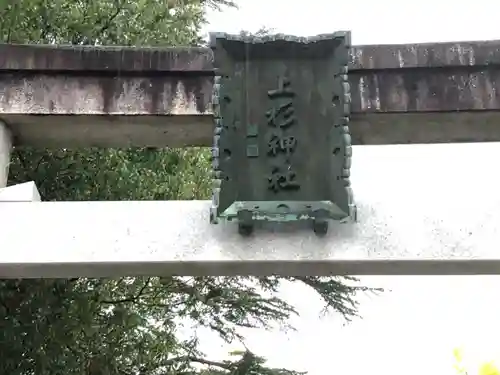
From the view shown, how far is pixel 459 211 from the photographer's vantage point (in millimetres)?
2924

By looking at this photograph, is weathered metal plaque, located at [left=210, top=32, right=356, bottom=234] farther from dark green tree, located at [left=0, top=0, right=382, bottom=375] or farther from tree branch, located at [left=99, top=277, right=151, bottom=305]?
tree branch, located at [left=99, top=277, right=151, bottom=305]

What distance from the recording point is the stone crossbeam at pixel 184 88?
311 centimetres

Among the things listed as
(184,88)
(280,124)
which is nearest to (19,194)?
(184,88)

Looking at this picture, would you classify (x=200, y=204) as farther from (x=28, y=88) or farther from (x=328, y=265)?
(x=28, y=88)

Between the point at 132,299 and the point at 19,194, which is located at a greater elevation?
the point at 19,194

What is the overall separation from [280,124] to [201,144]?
0.57 metres

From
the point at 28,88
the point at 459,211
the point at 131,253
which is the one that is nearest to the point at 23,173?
the point at 28,88

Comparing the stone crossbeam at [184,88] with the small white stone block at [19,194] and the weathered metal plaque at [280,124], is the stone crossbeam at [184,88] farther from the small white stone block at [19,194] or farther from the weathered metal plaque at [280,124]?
the small white stone block at [19,194]

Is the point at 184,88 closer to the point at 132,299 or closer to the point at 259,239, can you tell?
the point at 259,239

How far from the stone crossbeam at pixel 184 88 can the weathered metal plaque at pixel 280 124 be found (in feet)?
0.65

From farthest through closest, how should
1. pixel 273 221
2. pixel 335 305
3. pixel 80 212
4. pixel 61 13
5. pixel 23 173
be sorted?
pixel 335 305 → pixel 61 13 → pixel 23 173 → pixel 80 212 → pixel 273 221

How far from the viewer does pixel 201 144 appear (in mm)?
3381

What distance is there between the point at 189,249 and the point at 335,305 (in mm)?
3305

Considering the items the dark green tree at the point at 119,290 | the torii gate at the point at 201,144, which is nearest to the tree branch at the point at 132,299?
the dark green tree at the point at 119,290
